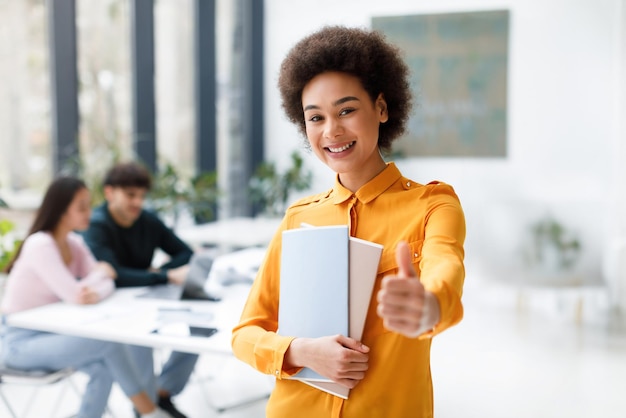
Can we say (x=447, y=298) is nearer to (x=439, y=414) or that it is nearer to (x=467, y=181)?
(x=439, y=414)

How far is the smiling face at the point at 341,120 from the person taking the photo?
1154 millimetres

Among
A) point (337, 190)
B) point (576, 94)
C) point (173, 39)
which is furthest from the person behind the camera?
point (576, 94)

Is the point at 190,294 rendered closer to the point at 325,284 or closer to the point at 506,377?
the point at 325,284

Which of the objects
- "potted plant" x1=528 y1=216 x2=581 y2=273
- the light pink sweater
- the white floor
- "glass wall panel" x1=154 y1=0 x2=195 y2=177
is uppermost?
"glass wall panel" x1=154 y1=0 x2=195 y2=177

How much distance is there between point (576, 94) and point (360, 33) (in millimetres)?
5677

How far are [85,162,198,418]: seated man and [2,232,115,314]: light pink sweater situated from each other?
410 mm

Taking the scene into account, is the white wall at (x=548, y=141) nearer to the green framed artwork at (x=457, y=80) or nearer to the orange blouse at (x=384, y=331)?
the green framed artwork at (x=457, y=80)

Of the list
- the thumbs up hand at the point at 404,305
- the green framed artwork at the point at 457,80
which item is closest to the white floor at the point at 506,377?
the green framed artwork at the point at 457,80

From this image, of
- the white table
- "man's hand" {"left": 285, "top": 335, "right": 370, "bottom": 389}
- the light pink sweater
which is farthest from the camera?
the light pink sweater

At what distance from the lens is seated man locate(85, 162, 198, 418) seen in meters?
3.22

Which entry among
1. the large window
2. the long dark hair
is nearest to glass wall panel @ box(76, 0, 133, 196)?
the large window

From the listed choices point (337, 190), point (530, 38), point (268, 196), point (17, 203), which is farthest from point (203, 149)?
point (337, 190)

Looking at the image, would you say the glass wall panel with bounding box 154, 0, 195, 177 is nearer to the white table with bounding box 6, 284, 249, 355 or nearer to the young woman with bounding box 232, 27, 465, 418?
the white table with bounding box 6, 284, 249, 355

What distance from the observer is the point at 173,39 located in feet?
19.1
